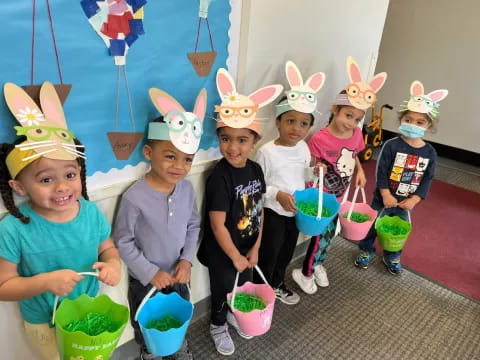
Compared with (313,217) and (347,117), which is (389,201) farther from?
(313,217)

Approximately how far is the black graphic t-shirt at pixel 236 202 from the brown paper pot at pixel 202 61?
37 cm

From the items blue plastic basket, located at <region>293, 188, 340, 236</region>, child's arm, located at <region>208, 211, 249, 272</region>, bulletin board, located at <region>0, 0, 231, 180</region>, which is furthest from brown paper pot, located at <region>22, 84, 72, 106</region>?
blue plastic basket, located at <region>293, 188, 340, 236</region>

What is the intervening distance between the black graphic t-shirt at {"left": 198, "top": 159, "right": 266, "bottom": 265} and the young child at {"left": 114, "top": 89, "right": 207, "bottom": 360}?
113mm

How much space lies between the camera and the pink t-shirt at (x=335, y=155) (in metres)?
1.91

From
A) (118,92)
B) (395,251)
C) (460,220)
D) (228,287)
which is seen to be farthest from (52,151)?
(460,220)

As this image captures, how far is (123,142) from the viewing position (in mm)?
1271

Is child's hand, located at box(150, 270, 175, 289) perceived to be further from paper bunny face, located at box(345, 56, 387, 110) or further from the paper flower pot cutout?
paper bunny face, located at box(345, 56, 387, 110)

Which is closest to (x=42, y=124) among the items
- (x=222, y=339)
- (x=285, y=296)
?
(x=222, y=339)

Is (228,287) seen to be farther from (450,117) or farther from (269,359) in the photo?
(450,117)

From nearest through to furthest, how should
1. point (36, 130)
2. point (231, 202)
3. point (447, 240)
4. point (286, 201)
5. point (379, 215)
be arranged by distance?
1. point (36, 130)
2. point (231, 202)
3. point (286, 201)
4. point (379, 215)
5. point (447, 240)

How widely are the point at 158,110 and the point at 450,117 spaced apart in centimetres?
460

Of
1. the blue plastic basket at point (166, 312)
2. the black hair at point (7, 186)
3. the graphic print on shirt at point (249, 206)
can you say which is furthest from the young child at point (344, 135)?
the black hair at point (7, 186)

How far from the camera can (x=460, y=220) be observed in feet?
10.7

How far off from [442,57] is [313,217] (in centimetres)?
414
